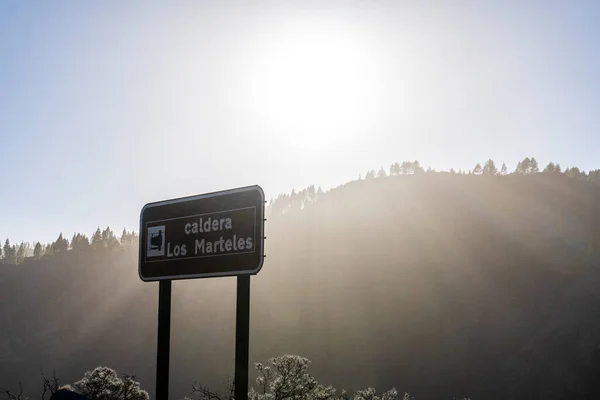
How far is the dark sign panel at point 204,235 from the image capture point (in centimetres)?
687

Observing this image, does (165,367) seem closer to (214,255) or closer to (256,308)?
(214,255)

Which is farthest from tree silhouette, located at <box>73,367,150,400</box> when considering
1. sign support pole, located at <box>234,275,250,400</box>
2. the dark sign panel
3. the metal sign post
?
sign support pole, located at <box>234,275,250,400</box>

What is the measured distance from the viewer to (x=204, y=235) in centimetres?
752

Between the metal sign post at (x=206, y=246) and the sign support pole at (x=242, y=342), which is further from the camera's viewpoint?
the metal sign post at (x=206, y=246)

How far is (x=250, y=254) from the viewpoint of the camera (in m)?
6.77

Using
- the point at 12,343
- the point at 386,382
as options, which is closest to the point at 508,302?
the point at 386,382

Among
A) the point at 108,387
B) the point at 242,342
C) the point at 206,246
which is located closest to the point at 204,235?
the point at 206,246

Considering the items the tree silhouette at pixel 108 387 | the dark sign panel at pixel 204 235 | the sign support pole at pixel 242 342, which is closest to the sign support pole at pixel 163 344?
the dark sign panel at pixel 204 235

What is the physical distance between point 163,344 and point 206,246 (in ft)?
5.63

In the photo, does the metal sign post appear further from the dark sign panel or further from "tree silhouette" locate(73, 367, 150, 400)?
"tree silhouette" locate(73, 367, 150, 400)

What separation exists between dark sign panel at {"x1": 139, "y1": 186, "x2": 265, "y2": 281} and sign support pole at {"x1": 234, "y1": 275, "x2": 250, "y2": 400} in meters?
0.26

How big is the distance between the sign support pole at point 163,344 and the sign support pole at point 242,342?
1.57 metres

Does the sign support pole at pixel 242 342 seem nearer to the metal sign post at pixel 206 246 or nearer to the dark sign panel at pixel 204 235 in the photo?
the metal sign post at pixel 206 246

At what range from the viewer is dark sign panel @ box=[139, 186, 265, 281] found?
687 centimetres
